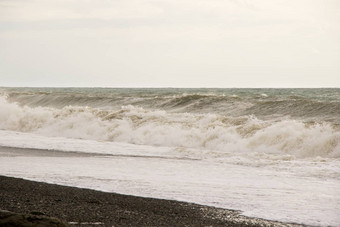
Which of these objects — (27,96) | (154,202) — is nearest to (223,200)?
(154,202)

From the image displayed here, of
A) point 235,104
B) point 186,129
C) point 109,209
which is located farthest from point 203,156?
point 235,104

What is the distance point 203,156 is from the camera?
12422 millimetres

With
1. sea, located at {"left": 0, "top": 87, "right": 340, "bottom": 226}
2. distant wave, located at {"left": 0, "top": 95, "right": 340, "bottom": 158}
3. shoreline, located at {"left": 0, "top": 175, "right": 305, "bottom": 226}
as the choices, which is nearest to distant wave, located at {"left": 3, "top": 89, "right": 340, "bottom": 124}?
sea, located at {"left": 0, "top": 87, "right": 340, "bottom": 226}

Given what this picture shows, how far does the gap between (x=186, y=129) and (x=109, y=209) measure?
35.9 feet

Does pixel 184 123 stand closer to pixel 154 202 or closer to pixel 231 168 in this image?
pixel 231 168

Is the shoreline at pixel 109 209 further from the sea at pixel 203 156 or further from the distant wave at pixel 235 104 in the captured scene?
the distant wave at pixel 235 104

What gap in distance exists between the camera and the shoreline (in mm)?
5805

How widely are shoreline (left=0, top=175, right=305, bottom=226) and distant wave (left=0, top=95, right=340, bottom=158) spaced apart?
630cm

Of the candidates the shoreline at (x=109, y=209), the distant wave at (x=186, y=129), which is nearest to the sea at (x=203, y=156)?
the distant wave at (x=186, y=129)

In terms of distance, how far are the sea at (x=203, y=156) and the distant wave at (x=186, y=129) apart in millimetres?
36

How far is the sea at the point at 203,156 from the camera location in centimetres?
739

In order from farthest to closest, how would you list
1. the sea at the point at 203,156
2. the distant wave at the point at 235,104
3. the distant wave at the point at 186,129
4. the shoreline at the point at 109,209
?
the distant wave at the point at 235,104 → the distant wave at the point at 186,129 → the sea at the point at 203,156 → the shoreline at the point at 109,209

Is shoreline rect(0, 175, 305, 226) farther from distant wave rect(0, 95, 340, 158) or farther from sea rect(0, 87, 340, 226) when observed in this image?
distant wave rect(0, 95, 340, 158)

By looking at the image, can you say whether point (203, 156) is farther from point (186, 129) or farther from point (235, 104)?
point (235, 104)
